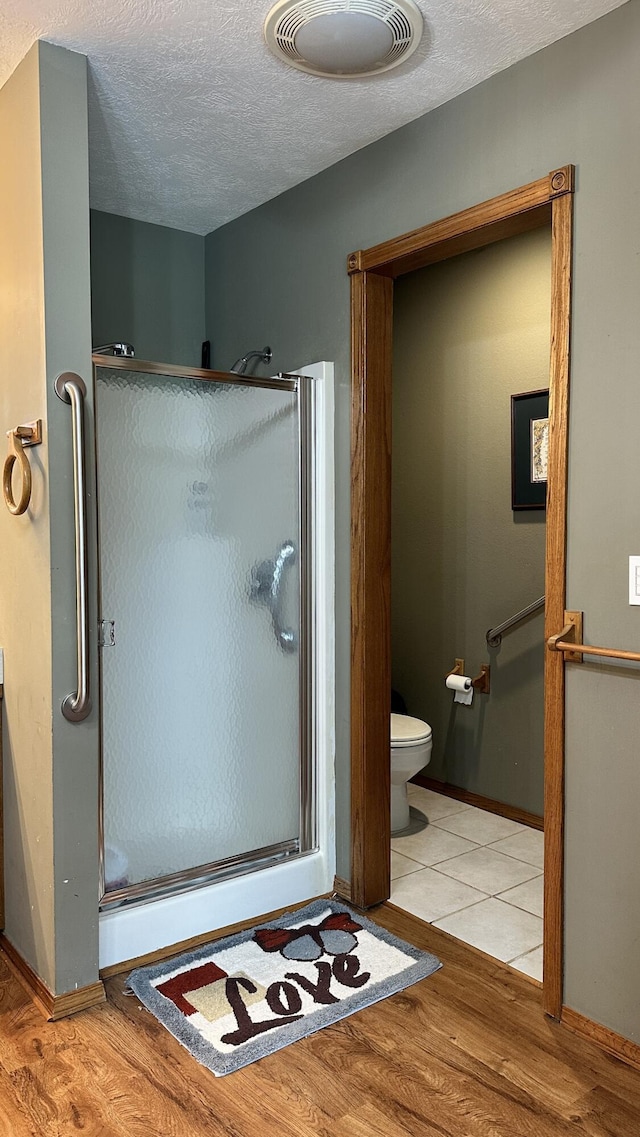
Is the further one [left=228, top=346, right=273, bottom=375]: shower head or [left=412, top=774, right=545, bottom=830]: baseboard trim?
[left=412, top=774, right=545, bottom=830]: baseboard trim

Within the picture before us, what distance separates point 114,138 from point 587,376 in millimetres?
1598

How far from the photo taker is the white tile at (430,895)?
2.80 m

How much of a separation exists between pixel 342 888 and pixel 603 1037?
998 mm

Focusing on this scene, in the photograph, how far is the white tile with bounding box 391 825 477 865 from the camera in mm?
3246

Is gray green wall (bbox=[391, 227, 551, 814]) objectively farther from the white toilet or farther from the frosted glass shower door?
the frosted glass shower door

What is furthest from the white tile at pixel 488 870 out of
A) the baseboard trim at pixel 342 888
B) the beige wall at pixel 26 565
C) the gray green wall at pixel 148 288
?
the gray green wall at pixel 148 288

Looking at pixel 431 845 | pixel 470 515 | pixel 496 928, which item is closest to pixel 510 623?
pixel 470 515

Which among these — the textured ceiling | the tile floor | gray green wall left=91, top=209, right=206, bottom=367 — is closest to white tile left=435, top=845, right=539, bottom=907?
the tile floor

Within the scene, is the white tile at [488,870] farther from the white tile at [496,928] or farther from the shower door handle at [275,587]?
the shower door handle at [275,587]

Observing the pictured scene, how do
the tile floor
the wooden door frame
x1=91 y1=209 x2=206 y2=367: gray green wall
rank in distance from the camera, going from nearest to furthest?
1. the wooden door frame
2. the tile floor
3. x1=91 y1=209 x2=206 y2=367: gray green wall

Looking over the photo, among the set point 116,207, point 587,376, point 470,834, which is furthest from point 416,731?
point 116,207

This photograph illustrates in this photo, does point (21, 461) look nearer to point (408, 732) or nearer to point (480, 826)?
point (408, 732)

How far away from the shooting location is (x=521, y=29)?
203 centimetres

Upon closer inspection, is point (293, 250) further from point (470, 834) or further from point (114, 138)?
point (470, 834)
